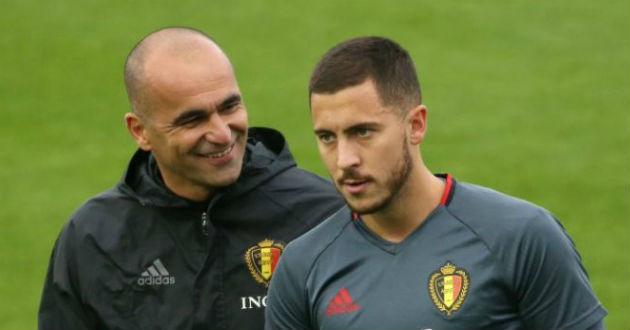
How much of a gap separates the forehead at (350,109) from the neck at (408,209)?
227 mm

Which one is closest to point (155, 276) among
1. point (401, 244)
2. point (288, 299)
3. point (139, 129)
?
point (139, 129)

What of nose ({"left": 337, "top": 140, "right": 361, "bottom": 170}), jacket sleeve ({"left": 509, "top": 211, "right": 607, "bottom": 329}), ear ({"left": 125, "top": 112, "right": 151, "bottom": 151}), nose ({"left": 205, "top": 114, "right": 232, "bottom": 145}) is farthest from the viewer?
ear ({"left": 125, "top": 112, "right": 151, "bottom": 151})

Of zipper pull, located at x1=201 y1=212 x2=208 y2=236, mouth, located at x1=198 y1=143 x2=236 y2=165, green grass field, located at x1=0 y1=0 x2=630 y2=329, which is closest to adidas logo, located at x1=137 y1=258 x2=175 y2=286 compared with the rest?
zipper pull, located at x1=201 y1=212 x2=208 y2=236

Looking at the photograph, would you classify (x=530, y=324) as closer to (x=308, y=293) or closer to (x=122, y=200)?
(x=308, y=293)

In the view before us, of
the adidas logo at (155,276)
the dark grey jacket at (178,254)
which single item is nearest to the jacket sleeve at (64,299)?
the dark grey jacket at (178,254)

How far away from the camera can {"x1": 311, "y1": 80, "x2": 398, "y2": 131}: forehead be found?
4.95 m

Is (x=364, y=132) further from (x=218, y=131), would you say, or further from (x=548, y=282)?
(x=218, y=131)

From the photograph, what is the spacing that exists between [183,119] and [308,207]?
0.57m

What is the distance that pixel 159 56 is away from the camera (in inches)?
238

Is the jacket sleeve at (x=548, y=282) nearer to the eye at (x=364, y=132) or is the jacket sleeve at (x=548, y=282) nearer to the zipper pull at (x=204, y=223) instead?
the eye at (x=364, y=132)

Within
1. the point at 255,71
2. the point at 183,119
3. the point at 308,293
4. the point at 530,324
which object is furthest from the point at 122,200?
the point at 255,71

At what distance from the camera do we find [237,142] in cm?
586

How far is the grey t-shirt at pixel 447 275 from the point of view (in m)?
4.85

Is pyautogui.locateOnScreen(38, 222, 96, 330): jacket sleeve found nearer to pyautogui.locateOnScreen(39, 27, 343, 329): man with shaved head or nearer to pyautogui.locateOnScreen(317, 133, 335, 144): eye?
pyautogui.locateOnScreen(39, 27, 343, 329): man with shaved head
